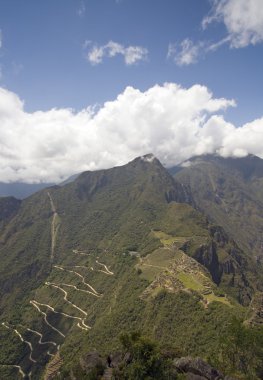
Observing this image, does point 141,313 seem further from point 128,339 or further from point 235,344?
point 128,339

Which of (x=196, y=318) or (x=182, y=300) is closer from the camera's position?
(x=196, y=318)

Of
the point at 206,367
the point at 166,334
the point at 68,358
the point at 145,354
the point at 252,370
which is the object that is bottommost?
the point at 68,358

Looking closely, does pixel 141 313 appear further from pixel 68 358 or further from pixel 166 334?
pixel 68 358

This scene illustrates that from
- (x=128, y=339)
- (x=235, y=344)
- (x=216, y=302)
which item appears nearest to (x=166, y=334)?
(x=216, y=302)

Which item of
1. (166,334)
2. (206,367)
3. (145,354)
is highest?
(145,354)

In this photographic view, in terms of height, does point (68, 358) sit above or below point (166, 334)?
below

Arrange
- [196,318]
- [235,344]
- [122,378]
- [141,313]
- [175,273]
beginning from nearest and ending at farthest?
[122,378], [235,344], [196,318], [141,313], [175,273]

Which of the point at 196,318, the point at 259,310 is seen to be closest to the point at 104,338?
the point at 196,318

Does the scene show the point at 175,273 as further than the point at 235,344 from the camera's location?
Yes

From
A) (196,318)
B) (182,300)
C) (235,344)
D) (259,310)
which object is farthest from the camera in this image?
(182,300)
